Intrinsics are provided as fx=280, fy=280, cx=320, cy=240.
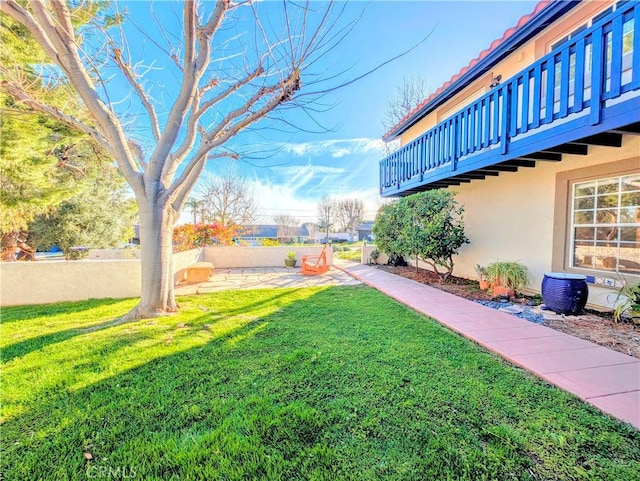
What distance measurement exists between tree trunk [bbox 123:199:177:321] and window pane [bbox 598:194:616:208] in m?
8.15

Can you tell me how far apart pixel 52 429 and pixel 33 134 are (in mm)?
7662

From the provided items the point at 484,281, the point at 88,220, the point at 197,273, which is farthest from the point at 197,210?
the point at 484,281

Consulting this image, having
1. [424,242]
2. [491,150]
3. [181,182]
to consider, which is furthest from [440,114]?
[181,182]

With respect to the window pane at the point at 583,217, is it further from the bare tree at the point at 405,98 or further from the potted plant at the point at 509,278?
the bare tree at the point at 405,98

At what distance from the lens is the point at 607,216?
5195mm

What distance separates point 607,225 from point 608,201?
44 cm

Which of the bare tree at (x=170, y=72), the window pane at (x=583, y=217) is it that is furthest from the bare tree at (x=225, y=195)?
the window pane at (x=583, y=217)

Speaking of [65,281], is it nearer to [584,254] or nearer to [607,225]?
[584,254]

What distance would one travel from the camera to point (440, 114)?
977cm

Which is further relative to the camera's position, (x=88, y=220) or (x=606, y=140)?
(x=88, y=220)

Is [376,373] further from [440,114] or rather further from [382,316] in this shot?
[440,114]

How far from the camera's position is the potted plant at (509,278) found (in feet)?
21.3

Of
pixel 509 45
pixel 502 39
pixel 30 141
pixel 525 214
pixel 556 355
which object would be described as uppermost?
pixel 502 39

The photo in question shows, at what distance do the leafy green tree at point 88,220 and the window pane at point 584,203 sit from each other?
1811 centimetres
